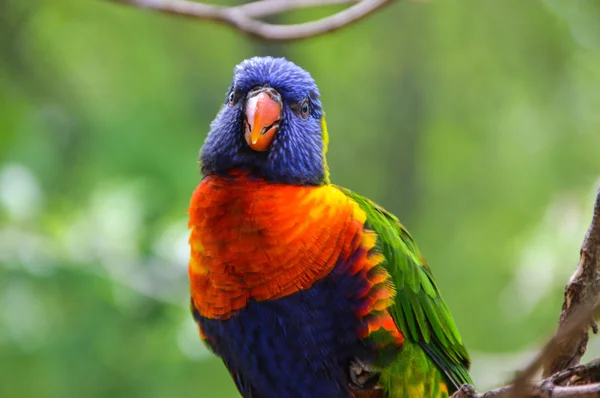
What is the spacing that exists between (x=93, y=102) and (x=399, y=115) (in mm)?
2741

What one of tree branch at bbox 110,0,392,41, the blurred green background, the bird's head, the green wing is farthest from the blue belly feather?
the blurred green background

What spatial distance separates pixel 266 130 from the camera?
7.41ft

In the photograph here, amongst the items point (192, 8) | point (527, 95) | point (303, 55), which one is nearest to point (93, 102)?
point (303, 55)

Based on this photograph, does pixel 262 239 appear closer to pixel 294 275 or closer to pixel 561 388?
pixel 294 275

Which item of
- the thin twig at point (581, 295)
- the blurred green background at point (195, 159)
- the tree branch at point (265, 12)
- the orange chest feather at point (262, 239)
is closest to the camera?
the thin twig at point (581, 295)

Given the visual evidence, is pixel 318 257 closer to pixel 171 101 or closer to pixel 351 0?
pixel 351 0

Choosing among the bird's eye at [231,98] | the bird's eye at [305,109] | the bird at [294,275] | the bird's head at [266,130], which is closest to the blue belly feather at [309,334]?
the bird at [294,275]

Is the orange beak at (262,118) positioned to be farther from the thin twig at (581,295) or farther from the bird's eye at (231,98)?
the thin twig at (581,295)

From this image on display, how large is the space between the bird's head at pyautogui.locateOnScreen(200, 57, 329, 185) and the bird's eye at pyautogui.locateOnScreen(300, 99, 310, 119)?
0.05ft

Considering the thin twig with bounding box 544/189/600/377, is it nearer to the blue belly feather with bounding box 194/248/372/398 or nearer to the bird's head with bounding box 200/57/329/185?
the blue belly feather with bounding box 194/248/372/398

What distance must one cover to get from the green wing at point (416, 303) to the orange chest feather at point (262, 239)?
0.13 metres

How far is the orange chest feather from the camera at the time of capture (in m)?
2.09

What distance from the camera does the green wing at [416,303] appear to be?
222cm

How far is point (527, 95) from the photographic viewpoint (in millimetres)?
5875
